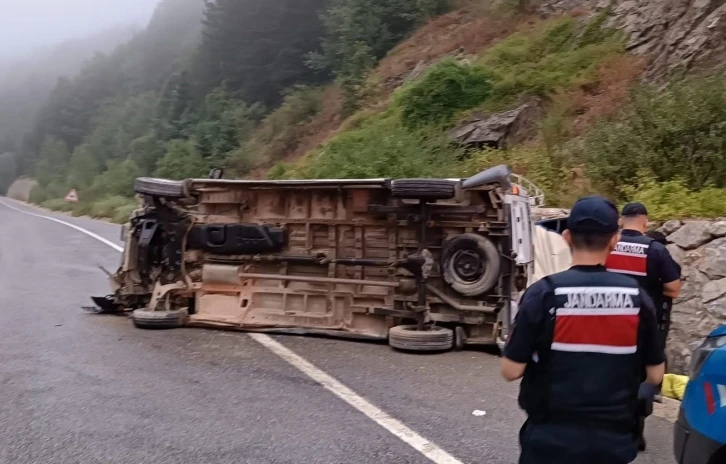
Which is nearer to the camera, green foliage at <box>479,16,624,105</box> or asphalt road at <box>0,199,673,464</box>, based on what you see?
asphalt road at <box>0,199,673,464</box>

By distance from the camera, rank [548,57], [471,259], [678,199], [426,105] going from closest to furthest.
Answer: [471,259]
[678,199]
[548,57]
[426,105]

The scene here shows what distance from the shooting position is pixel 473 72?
69.4 feet

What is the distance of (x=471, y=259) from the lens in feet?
24.6

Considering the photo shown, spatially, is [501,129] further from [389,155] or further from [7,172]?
[7,172]

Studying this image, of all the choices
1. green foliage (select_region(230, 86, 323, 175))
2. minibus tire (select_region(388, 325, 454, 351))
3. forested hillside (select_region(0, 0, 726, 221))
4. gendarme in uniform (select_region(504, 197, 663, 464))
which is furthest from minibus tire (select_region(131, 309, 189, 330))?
green foliage (select_region(230, 86, 323, 175))

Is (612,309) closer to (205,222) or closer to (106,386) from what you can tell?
(106,386)

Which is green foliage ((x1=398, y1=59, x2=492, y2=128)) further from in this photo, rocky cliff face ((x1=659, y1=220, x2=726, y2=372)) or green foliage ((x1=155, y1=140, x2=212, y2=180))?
green foliage ((x1=155, y1=140, x2=212, y2=180))

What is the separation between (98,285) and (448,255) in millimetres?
7179

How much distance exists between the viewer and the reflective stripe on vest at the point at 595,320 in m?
2.59

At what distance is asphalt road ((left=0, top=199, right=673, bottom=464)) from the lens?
4.84 metres

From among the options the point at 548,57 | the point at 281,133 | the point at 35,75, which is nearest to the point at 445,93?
the point at 548,57

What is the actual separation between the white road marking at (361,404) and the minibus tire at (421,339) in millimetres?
984

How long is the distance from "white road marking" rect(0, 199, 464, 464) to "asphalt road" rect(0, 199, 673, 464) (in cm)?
6

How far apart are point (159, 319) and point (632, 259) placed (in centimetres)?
548
